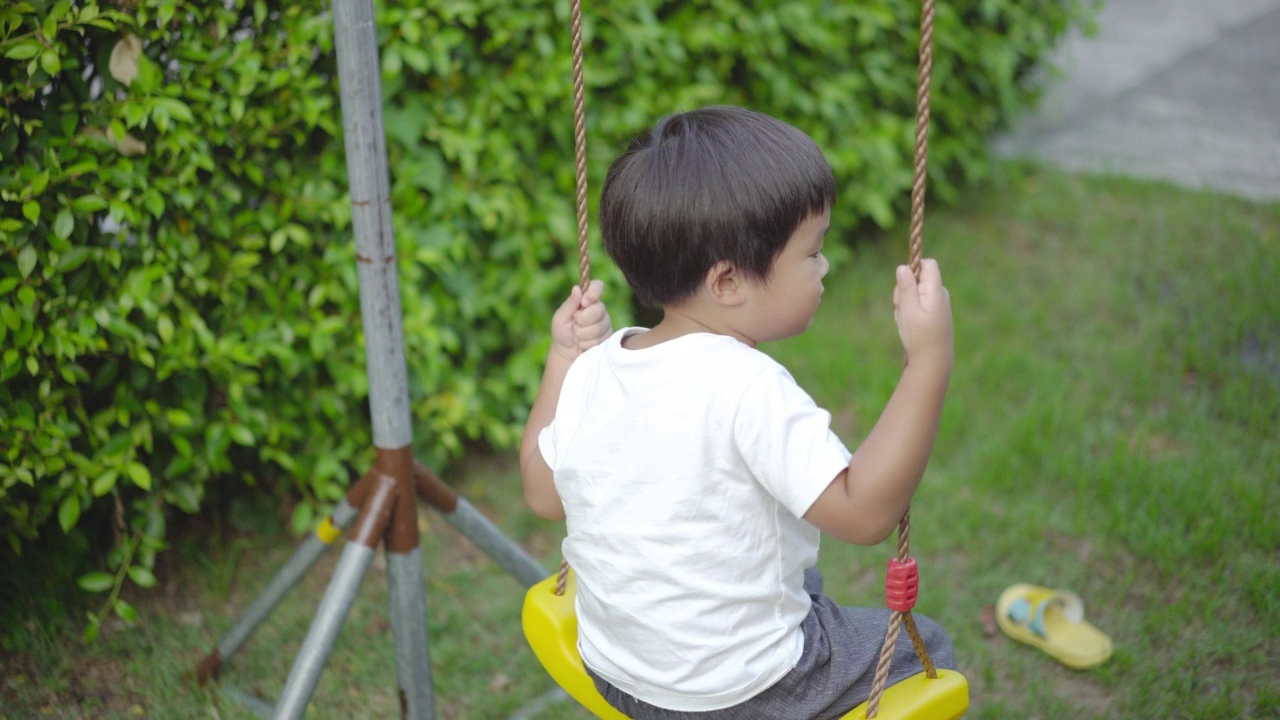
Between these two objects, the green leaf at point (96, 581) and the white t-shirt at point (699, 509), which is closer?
the white t-shirt at point (699, 509)

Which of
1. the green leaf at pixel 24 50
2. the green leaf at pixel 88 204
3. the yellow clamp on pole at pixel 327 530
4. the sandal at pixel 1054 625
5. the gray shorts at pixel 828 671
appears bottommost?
the sandal at pixel 1054 625

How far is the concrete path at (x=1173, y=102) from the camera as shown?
210 inches

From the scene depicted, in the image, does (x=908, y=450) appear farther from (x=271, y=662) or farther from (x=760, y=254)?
(x=271, y=662)

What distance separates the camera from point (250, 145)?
2.82m

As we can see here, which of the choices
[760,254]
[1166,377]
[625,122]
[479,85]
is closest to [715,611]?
[760,254]

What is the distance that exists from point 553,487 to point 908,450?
0.65 metres

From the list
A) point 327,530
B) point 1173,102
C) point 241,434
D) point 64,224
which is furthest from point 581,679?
point 1173,102

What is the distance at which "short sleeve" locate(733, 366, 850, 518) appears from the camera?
1513mm

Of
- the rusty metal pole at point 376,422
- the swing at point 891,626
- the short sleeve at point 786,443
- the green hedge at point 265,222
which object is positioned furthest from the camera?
the green hedge at point 265,222

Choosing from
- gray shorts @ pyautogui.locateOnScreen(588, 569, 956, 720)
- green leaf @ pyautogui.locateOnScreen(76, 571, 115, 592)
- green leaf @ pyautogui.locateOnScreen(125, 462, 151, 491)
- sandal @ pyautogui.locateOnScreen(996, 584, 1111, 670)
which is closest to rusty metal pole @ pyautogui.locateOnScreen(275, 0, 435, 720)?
green leaf @ pyautogui.locateOnScreen(125, 462, 151, 491)

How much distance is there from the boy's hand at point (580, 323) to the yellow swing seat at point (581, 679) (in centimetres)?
45

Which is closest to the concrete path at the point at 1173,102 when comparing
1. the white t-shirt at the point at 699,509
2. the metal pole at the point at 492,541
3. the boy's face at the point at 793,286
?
the metal pole at the point at 492,541

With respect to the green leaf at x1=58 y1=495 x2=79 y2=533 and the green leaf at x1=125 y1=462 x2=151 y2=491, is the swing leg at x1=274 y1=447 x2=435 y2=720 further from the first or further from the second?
the green leaf at x1=58 y1=495 x2=79 y2=533

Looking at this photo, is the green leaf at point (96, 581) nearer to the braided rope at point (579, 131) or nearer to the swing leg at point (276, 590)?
the swing leg at point (276, 590)
